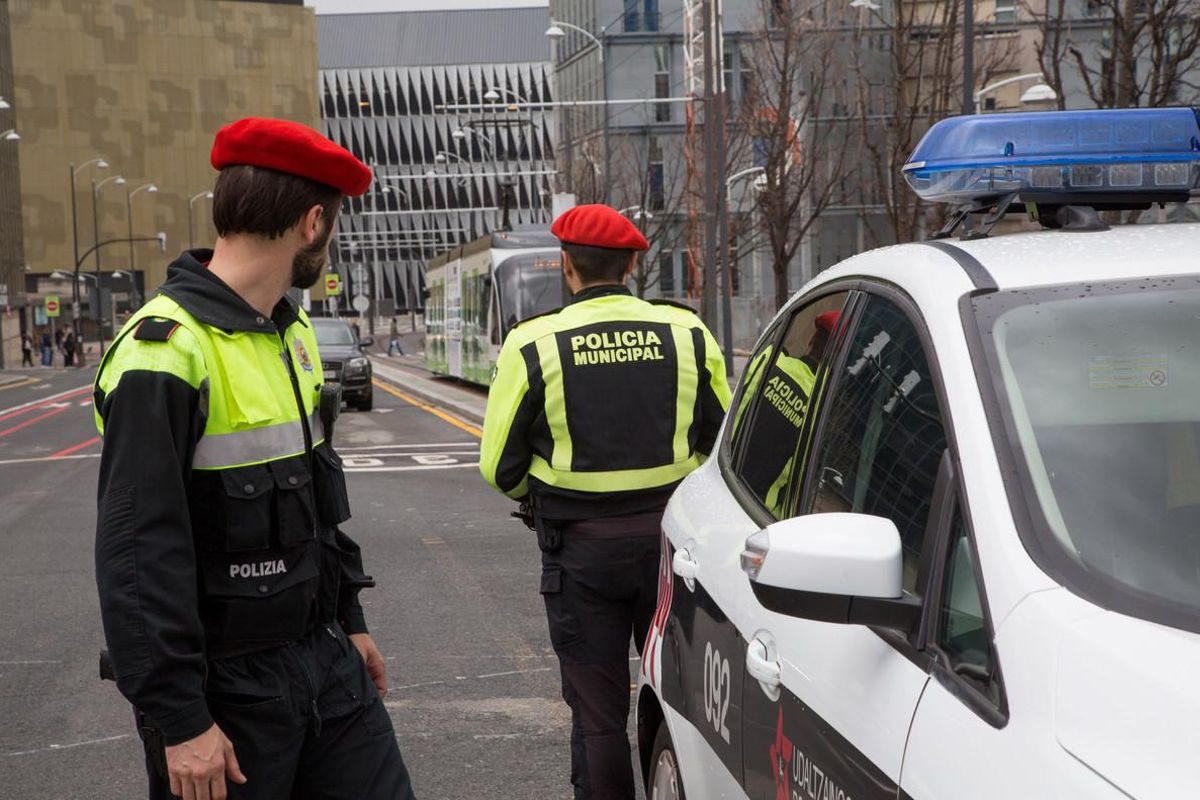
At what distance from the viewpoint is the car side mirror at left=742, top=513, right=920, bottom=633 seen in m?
2.28

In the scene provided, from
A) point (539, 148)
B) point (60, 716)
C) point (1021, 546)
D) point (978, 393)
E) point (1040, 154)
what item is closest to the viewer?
point (1021, 546)

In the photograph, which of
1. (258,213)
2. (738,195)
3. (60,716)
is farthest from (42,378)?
(258,213)

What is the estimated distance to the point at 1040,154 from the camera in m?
3.12

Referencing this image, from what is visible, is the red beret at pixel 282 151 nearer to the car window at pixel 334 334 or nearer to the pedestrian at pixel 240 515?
the pedestrian at pixel 240 515

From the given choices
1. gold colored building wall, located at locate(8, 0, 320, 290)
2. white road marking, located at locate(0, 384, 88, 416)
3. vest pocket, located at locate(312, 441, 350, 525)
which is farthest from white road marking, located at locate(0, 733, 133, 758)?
gold colored building wall, located at locate(8, 0, 320, 290)

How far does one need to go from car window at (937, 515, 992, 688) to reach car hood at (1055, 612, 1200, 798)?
172 mm

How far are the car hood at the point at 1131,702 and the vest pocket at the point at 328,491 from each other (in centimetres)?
158

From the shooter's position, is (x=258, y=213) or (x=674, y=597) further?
(x=674, y=597)

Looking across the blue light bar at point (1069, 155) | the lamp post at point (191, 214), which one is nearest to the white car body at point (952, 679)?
the blue light bar at point (1069, 155)

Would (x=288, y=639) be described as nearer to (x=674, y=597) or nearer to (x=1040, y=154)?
(x=674, y=597)

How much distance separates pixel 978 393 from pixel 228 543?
4.32 ft

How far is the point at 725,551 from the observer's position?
3.44 metres

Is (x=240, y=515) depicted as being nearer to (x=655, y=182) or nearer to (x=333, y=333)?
(x=333, y=333)

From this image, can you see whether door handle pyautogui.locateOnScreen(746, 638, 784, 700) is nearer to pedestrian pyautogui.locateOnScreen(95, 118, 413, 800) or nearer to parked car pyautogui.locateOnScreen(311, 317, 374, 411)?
pedestrian pyautogui.locateOnScreen(95, 118, 413, 800)
